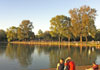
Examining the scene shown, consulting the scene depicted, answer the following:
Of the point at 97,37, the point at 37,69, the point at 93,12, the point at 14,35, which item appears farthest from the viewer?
the point at 14,35

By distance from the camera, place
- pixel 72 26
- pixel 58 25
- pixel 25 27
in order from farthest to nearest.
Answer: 1. pixel 25 27
2. pixel 58 25
3. pixel 72 26

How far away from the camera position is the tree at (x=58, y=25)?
251 feet

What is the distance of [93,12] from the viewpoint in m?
60.7

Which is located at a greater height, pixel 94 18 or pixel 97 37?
pixel 94 18

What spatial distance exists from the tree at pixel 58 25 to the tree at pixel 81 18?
13623 millimetres

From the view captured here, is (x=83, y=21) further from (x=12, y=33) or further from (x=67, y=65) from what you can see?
(x=12, y=33)

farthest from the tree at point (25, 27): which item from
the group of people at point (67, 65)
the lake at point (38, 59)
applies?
the group of people at point (67, 65)

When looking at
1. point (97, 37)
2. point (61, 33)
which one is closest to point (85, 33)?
point (61, 33)

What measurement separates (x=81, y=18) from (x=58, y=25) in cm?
1794

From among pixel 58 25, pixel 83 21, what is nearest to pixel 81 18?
pixel 83 21

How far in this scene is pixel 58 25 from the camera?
77.9 metres

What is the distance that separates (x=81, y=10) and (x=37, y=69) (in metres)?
52.8

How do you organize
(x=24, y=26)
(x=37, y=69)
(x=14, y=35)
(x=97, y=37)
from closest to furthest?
(x=37, y=69) → (x=97, y=37) → (x=24, y=26) → (x=14, y=35)

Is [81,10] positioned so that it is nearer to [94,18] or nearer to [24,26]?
[94,18]
